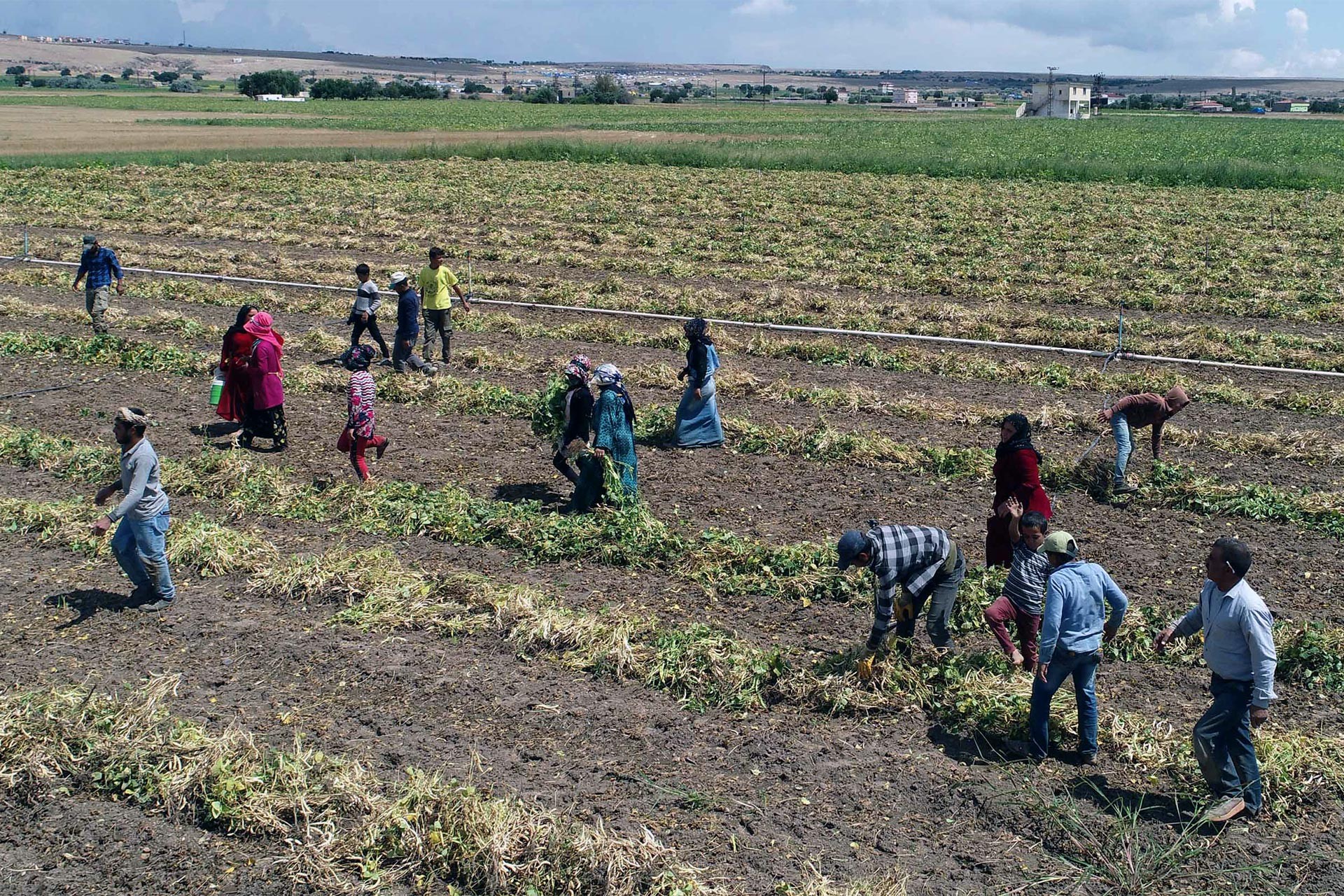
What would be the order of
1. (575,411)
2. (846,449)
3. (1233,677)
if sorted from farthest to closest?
(846,449), (575,411), (1233,677)

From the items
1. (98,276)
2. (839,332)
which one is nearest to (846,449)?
(839,332)

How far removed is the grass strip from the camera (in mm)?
6316

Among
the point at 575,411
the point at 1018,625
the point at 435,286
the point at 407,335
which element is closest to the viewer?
the point at 1018,625

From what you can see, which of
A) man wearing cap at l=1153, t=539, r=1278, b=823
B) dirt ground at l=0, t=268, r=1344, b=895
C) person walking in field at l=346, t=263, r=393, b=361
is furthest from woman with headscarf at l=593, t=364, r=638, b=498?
person walking in field at l=346, t=263, r=393, b=361

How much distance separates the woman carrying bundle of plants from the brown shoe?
10.8 meters

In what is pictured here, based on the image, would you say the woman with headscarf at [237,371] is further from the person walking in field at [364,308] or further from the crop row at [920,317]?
the crop row at [920,317]

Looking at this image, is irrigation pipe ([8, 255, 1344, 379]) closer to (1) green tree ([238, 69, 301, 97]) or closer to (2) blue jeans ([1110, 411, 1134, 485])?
(2) blue jeans ([1110, 411, 1134, 485])

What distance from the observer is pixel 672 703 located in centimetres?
822

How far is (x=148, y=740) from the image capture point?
24.2ft

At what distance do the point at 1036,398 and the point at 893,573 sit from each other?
28.5 feet

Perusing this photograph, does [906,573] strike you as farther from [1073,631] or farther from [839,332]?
[839,332]

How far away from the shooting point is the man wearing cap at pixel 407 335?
16125 mm

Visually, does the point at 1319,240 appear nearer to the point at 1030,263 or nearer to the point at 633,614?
the point at 1030,263

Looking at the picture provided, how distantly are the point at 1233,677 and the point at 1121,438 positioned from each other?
18.1 ft
